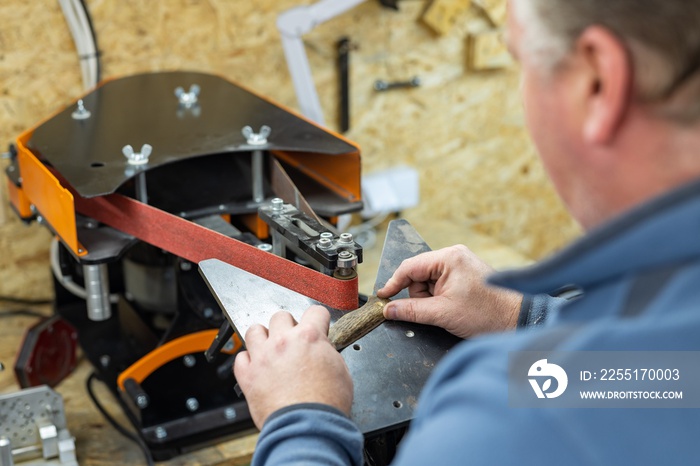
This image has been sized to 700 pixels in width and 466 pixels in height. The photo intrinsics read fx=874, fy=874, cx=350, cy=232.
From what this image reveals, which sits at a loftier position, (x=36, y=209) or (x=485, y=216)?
(x=36, y=209)

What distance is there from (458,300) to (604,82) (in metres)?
0.52

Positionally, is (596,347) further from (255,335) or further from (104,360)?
(104,360)

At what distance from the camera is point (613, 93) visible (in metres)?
0.58

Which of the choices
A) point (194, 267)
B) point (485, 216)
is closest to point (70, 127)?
point (194, 267)

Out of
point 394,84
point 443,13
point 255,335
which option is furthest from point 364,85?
point 255,335

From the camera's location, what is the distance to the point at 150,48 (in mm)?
2098

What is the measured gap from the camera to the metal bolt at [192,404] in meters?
1.65

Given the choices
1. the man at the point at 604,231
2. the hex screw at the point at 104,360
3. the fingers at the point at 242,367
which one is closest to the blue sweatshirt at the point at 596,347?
the man at the point at 604,231

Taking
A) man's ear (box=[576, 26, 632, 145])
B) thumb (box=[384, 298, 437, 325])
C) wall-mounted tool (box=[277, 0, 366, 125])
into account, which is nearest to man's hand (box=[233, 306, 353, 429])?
thumb (box=[384, 298, 437, 325])

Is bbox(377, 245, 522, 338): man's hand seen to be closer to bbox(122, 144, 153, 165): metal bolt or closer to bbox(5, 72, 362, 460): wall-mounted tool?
Answer: bbox(5, 72, 362, 460): wall-mounted tool

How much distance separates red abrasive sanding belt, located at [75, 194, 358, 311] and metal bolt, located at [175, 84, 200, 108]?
14.7 inches

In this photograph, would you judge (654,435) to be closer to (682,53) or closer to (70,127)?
(682,53)

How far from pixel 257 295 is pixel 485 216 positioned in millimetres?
1704

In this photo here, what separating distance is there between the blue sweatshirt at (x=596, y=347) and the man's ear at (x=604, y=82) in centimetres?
6
